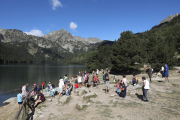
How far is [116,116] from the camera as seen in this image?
8.20 metres

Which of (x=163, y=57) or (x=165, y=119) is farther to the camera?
(x=163, y=57)

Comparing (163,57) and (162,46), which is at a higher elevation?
(162,46)

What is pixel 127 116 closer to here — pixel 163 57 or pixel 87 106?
pixel 87 106

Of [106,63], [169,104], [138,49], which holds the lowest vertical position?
[169,104]

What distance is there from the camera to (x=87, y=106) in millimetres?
10625

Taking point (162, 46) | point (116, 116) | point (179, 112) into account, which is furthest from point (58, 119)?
point (162, 46)

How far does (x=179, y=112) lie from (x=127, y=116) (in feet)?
12.6

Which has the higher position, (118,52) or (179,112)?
(118,52)

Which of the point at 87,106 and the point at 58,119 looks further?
the point at 87,106

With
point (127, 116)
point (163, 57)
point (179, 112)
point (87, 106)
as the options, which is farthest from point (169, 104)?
point (163, 57)

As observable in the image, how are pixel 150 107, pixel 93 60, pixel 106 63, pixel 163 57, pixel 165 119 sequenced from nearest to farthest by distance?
pixel 165 119, pixel 150 107, pixel 163 57, pixel 106 63, pixel 93 60

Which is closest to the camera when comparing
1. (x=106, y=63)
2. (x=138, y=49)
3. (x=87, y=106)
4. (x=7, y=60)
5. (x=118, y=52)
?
(x=87, y=106)

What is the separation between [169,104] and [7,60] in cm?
21757

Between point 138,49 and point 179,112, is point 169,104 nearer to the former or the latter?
point 179,112
